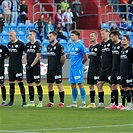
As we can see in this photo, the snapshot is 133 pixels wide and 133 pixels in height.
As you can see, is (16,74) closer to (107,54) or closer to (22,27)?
(107,54)

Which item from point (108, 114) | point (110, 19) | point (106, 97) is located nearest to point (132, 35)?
point (110, 19)

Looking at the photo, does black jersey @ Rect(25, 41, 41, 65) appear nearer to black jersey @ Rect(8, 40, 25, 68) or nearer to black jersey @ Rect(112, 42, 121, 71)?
black jersey @ Rect(8, 40, 25, 68)

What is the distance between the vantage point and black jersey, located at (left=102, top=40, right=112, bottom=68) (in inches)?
878

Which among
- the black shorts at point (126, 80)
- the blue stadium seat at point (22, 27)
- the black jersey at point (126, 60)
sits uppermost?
the blue stadium seat at point (22, 27)

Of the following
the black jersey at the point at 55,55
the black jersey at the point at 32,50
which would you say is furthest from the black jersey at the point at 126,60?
the black jersey at the point at 32,50

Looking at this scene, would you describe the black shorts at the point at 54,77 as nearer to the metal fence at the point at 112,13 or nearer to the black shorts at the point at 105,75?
the black shorts at the point at 105,75

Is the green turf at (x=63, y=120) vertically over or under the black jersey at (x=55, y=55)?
under

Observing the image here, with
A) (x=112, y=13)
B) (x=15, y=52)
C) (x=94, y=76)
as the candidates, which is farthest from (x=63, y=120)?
(x=112, y=13)

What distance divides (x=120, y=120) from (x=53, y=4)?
2529cm

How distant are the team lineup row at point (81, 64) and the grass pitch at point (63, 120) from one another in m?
0.78

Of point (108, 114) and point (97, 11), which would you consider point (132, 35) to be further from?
point (108, 114)

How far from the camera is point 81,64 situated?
906 inches

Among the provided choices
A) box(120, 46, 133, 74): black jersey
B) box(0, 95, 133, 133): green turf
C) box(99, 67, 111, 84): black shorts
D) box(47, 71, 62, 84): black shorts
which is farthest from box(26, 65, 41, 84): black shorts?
box(120, 46, 133, 74): black jersey

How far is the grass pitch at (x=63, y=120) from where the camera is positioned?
16.8 meters
